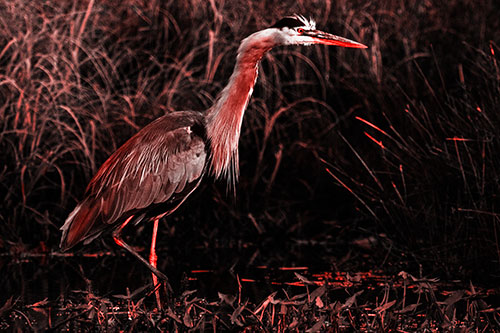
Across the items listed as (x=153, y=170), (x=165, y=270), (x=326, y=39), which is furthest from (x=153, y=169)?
(x=326, y=39)

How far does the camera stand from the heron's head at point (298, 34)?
18.0ft

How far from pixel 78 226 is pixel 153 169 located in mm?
601

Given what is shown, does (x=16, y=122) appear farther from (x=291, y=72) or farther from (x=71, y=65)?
(x=291, y=72)

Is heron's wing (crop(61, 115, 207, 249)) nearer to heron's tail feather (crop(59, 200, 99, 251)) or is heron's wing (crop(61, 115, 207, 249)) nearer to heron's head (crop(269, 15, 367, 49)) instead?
heron's tail feather (crop(59, 200, 99, 251))

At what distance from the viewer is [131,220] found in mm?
5699

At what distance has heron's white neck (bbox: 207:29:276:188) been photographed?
18.0 feet

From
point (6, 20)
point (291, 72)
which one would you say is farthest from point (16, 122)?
point (291, 72)

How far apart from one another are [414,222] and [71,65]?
306cm

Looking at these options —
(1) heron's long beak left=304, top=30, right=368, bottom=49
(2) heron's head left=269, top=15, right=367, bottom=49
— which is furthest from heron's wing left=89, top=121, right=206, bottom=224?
(1) heron's long beak left=304, top=30, right=368, bottom=49

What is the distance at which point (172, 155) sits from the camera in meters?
5.55

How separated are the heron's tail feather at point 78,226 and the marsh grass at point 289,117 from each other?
1.06 m

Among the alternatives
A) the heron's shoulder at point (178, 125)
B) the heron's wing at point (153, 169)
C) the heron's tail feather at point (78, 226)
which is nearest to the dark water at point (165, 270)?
the heron's tail feather at point (78, 226)

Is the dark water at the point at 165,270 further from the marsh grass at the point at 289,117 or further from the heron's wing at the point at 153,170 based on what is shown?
the heron's wing at the point at 153,170

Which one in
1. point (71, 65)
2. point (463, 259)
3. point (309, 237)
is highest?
point (71, 65)
